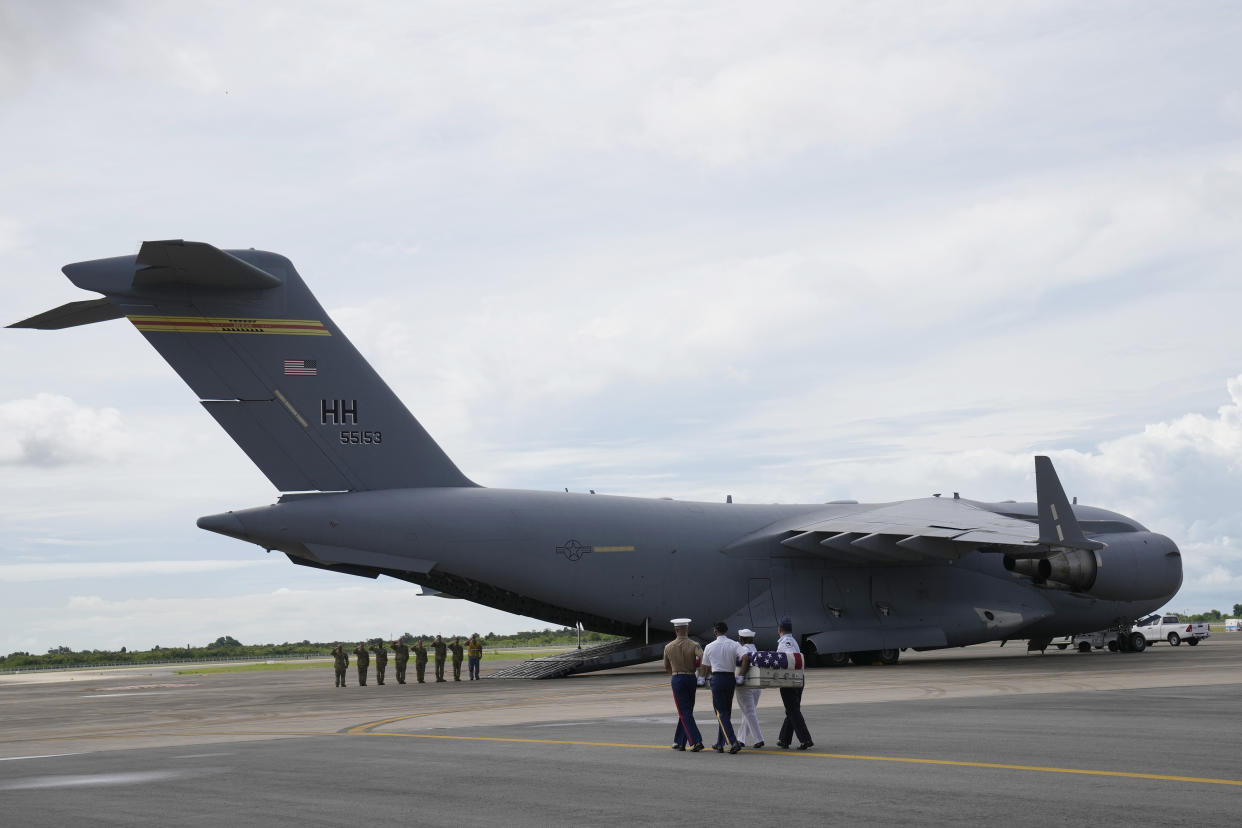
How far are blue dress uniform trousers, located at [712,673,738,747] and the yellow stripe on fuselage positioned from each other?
611 inches

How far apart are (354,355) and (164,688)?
11.5 m

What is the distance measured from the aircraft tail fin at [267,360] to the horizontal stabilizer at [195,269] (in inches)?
0.9

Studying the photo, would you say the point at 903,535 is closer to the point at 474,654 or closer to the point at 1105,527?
the point at 1105,527

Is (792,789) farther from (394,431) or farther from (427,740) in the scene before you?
(394,431)

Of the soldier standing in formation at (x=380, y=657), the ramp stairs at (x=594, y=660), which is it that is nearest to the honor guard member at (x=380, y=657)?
the soldier standing in formation at (x=380, y=657)

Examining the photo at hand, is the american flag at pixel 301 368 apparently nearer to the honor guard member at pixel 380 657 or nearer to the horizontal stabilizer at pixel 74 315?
the horizontal stabilizer at pixel 74 315

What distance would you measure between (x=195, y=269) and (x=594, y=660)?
39.9ft

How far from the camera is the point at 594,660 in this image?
29.1m

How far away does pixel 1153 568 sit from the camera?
101 ft

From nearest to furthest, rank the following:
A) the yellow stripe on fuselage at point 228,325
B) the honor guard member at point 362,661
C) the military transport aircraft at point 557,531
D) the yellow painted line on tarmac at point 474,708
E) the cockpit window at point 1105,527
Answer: the yellow painted line on tarmac at point 474,708 → the yellow stripe on fuselage at point 228,325 → the military transport aircraft at point 557,531 → the honor guard member at point 362,661 → the cockpit window at point 1105,527

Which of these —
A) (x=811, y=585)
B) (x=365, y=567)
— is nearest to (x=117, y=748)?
(x=365, y=567)

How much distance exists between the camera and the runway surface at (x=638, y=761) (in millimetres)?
8836

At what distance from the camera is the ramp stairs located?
28.8 metres

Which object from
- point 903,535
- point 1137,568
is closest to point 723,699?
point 903,535
